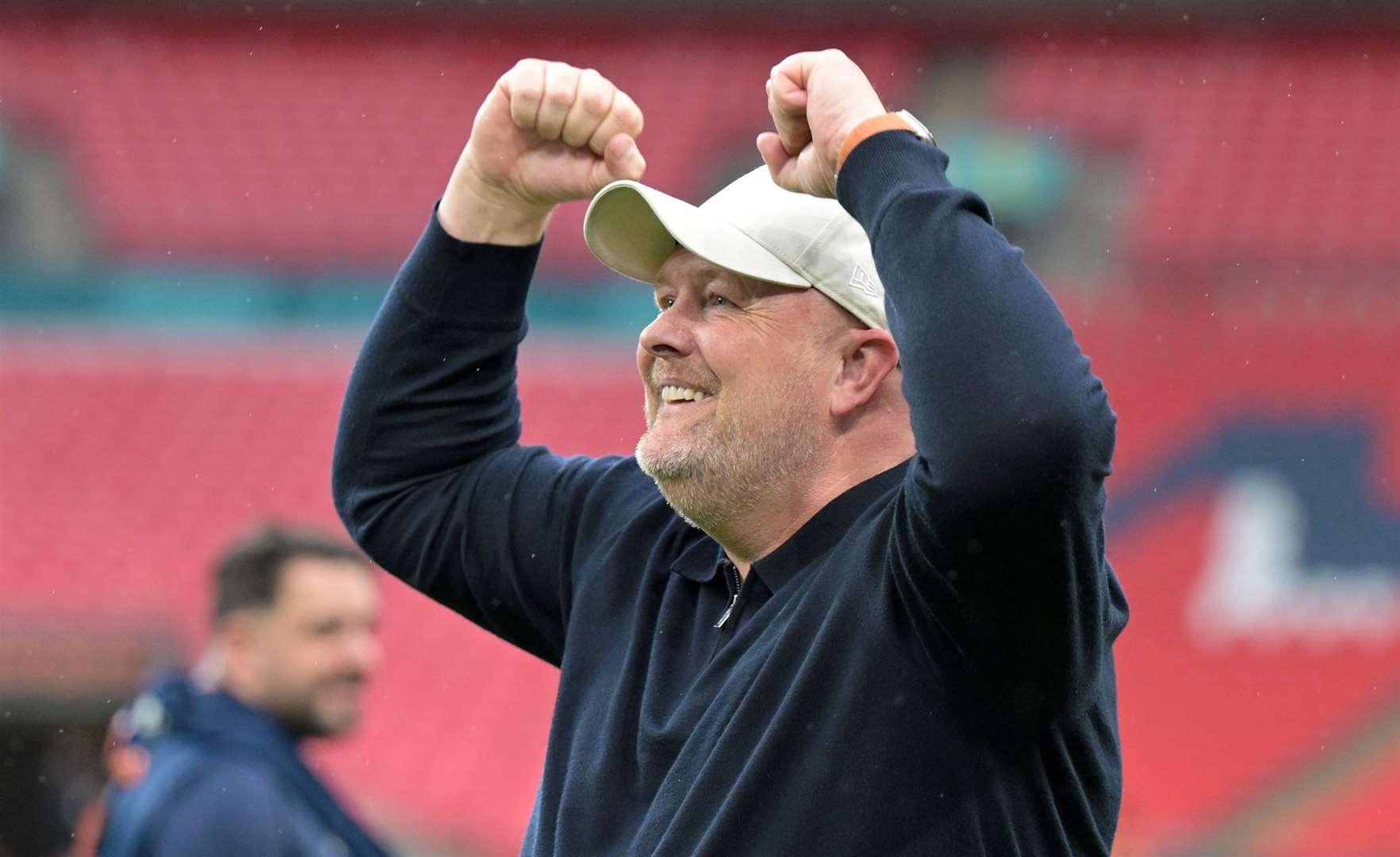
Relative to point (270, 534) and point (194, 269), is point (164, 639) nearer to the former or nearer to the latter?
point (194, 269)

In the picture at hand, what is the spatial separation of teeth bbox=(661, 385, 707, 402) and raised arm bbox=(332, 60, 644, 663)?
0.90ft

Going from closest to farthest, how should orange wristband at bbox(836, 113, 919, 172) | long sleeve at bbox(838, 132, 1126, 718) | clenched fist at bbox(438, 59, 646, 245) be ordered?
long sleeve at bbox(838, 132, 1126, 718)
orange wristband at bbox(836, 113, 919, 172)
clenched fist at bbox(438, 59, 646, 245)

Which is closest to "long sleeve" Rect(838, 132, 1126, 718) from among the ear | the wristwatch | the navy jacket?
the wristwatch

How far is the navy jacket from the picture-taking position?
2975 mm

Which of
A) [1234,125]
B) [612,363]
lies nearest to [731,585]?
[612,363]

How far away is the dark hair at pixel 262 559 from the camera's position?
371 centimetres

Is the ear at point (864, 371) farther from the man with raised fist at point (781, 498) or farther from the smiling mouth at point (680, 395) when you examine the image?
the smiling mouth at point (680, 395)

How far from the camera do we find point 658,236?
230 centimetres

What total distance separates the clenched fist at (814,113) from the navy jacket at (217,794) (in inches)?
62.2

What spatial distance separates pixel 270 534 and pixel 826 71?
2237 millimetres

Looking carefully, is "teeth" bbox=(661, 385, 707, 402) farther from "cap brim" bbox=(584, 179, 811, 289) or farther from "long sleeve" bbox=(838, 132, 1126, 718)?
"long sleeve" bbox=(838, 132, 1126, 718)

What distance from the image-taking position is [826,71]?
198cm

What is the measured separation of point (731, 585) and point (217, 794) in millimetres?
1271

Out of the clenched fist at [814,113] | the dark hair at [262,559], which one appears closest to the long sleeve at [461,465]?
the clenched fist at [814,113]
